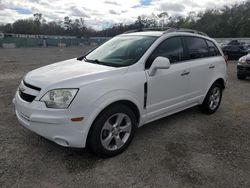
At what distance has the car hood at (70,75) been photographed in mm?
2908

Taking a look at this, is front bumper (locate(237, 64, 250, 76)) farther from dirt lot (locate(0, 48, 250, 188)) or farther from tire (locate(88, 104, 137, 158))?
tire (locate(88, 104, 137, 158))

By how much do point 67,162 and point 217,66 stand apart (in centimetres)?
356

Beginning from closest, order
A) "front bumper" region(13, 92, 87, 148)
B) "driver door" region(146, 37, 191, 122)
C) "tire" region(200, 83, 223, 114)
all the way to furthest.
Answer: "front bumper" region(13, 92, 87, 148) → "driver door" region(146, 37, 191, 122) → "tire" region(200, 83, 223, 114)

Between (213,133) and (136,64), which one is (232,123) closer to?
(213,133)

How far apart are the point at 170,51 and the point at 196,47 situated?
857 millimetres

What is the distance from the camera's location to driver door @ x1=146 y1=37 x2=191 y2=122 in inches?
142

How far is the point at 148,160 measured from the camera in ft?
10.6

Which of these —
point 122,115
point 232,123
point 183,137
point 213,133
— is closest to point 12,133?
point 122,115

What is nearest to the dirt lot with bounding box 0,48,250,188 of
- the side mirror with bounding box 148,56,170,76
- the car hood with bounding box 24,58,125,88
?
the car hood with bounding box 24,58,125,88

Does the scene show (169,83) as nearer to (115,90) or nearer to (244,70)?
(115,90)

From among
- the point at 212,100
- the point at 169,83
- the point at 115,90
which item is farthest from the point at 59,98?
the point at 212,100

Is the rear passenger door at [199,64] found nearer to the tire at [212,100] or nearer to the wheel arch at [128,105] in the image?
the tire at [212,100]

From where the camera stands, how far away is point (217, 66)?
4961mm

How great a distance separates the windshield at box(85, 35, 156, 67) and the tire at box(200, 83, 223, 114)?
1.91 metres
